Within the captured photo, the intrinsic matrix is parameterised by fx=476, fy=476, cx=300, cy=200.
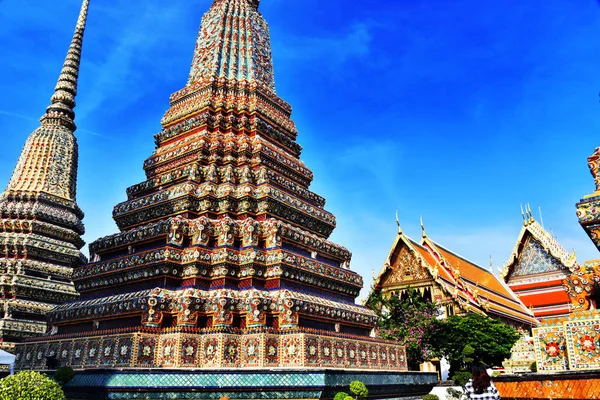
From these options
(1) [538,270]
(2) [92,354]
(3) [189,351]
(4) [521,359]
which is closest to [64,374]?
(2) [92,354]

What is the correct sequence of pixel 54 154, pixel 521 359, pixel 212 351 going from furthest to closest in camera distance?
pixel 521 359 < pixel 54 154 < pixel 212 351

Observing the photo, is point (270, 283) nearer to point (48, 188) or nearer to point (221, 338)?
point (221, 338)

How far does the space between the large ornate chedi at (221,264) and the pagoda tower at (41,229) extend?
4863 mm

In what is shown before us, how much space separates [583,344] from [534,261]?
88.8 ft

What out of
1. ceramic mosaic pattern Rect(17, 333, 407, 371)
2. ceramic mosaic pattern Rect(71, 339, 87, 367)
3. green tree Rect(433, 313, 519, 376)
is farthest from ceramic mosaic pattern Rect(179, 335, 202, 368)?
green tree Rect(433, 313, 519, 376)

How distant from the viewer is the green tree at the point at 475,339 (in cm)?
1888

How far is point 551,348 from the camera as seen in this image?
28.9 feet

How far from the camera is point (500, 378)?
9.20 metres

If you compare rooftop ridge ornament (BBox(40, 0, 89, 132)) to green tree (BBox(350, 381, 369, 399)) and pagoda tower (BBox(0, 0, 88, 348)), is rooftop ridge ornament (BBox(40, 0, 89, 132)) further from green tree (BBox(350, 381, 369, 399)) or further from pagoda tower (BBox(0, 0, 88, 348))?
green tree (BBox(350, 381, 369, 399))

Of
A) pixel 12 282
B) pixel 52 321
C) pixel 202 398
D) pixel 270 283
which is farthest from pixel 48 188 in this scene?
pixel 202 398

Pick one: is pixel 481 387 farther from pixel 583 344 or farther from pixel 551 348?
pixel 551 348

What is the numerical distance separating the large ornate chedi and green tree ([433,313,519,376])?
635cm

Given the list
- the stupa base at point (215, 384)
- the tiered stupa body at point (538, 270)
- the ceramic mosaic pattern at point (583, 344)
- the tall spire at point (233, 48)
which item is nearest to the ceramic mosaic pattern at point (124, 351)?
the stupa base at point (215, 384)

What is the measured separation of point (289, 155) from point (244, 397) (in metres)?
8.45
